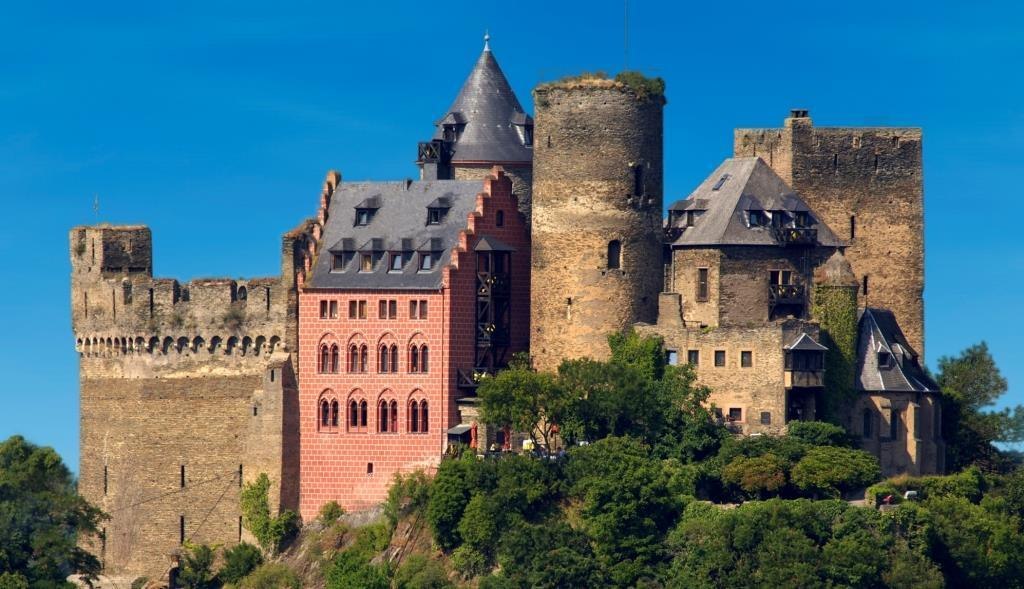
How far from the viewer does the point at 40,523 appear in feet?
428

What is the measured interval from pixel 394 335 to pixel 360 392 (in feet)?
Result: 9.01

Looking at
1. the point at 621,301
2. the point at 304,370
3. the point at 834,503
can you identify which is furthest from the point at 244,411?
the point at 834,503

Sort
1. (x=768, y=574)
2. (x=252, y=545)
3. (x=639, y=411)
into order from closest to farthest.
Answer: (x=768, y=574), (x=639, y=411), (x=252, y=545)

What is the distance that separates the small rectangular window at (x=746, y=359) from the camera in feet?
409

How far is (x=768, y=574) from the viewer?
116438 millimetres

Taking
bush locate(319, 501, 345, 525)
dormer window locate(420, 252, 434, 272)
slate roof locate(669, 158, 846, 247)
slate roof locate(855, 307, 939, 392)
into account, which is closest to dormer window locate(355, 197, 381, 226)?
dormer window locate(420, 252, 434, 272)

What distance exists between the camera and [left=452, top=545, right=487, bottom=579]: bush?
12238 cm

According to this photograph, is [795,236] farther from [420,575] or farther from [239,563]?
[239,563]

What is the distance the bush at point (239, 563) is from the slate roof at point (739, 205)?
2089 centimetres

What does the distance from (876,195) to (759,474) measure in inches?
677

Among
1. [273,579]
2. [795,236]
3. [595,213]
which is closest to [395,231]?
[595,213]

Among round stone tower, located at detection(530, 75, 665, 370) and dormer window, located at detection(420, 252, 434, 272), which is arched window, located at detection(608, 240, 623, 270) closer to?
round stone tower, located at detection(530, 75, 665, 370)

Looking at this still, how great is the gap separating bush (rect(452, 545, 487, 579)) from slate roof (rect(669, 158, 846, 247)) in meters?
14.7

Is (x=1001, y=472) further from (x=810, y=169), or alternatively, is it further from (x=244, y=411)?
(x=244, y=411)
